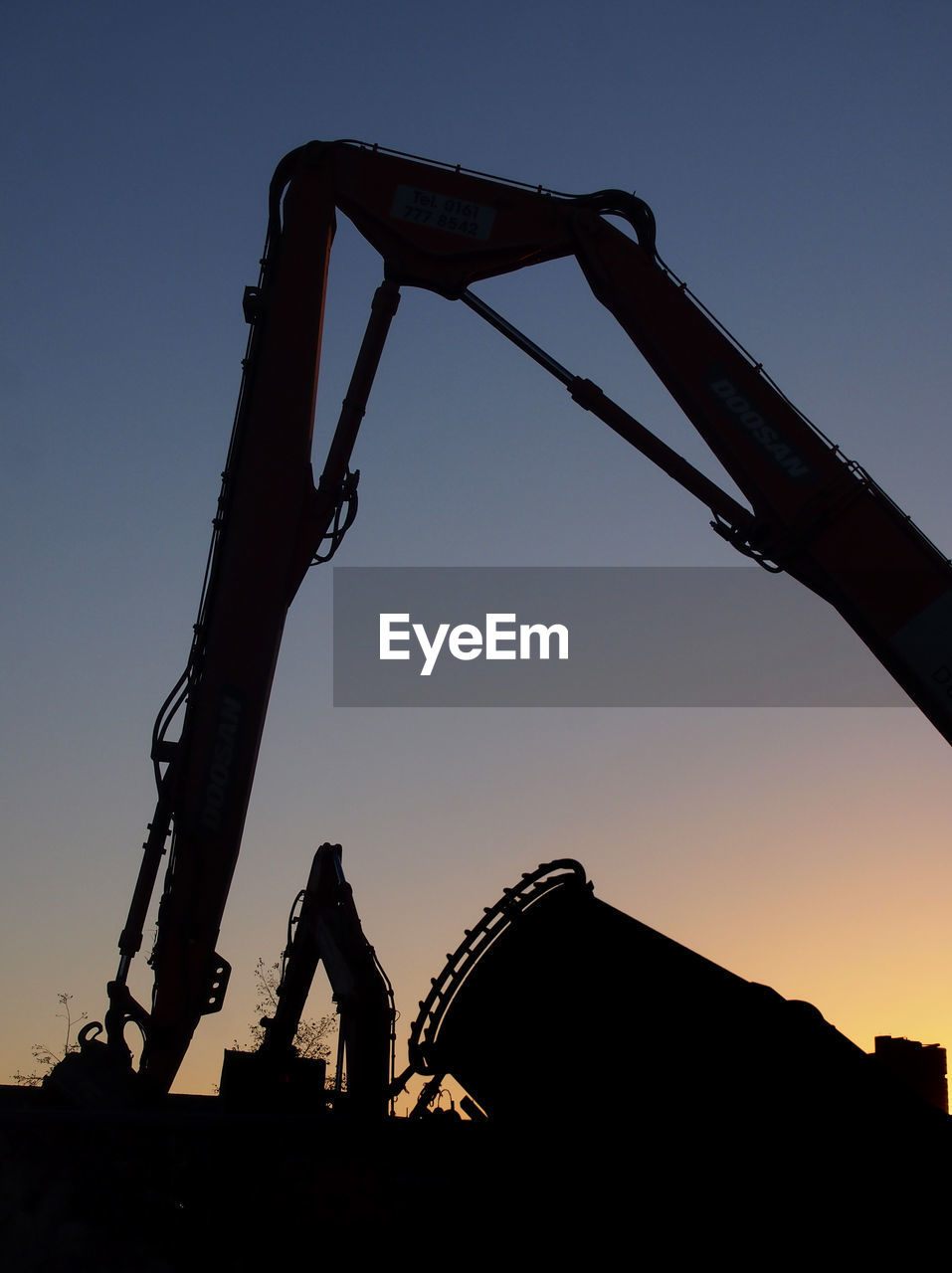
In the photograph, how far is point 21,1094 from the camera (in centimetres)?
958

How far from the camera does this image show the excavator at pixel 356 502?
8922mm

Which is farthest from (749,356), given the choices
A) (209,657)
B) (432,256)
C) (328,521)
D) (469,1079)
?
(469,1079)

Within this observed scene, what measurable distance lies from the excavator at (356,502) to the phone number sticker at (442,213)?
0.06 feet

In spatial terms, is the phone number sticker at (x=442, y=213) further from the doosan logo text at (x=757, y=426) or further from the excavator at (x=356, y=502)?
the doosan logo text at (x=757, y=426)

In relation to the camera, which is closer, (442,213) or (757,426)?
(757,426)

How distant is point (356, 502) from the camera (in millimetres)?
10625

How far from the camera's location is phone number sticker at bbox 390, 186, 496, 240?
10.9m

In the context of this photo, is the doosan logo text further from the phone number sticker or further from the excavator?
the phone number sticker

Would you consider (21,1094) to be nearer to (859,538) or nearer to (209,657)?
(209,657)

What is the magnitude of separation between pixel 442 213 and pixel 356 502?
2.60 meters

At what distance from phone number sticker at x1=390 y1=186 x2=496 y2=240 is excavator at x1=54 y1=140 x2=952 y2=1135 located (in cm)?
2

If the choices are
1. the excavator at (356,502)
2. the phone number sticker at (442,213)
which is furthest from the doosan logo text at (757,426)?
the phone number sticker at (442,213)

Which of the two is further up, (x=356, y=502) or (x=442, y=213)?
(x=442, y=213)

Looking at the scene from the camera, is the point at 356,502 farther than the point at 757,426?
A: Yes
